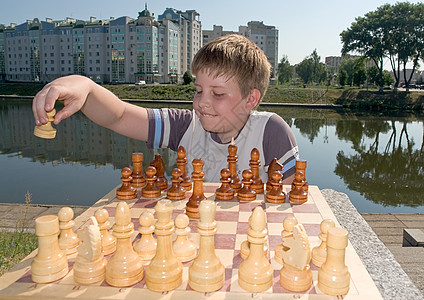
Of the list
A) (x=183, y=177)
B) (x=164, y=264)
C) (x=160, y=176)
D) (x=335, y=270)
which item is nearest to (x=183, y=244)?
(x=164, y=264)

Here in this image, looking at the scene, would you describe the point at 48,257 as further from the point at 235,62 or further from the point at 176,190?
the point at 235,62

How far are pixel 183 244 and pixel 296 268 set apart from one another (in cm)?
42

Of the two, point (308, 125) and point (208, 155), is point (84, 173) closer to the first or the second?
point (208, 155)

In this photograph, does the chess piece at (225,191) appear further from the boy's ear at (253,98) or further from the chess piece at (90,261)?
the chess piece at (90,261)

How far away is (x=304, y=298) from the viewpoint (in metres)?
1.07

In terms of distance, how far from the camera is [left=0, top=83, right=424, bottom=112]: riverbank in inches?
1201

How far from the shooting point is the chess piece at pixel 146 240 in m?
1.30

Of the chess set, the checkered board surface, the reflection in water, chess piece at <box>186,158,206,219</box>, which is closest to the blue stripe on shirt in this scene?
chess piece at <box>186,158,206,219</box>

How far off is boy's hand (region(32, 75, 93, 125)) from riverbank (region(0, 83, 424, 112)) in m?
28.6

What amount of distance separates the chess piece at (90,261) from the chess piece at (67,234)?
0.55 ft

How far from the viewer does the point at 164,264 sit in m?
1.13

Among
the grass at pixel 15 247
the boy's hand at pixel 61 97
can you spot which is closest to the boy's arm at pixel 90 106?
the boy's hand at pixel 61 97

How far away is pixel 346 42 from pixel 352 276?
34.8m

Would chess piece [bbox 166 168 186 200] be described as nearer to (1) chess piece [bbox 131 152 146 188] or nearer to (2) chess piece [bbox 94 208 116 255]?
(1) chess piece [bbox 131 152 146 188]
